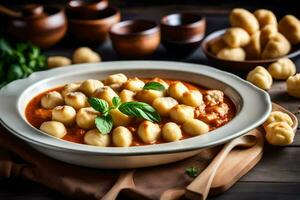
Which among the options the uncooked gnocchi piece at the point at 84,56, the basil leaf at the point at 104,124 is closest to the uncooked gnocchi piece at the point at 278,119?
the basil leaf at the point at 104,124

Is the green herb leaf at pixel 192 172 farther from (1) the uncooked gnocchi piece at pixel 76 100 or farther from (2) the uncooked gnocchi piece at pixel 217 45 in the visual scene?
(2) the uncooked gnocchi piece at pixel 217 45

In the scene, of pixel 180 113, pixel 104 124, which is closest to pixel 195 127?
pixel 180 113

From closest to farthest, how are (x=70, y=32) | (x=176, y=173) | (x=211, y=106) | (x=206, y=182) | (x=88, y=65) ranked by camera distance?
(x=206, y=182)
(x=176, y=173)
(x=211, y=106)
(x=88, y=65)
(x=70, y=32)

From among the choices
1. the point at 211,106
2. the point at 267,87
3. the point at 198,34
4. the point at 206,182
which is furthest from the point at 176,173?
the point at 198,34

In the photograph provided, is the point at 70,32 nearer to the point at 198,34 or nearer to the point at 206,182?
the point at 198,34

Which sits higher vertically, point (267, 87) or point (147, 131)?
point (147, 131)

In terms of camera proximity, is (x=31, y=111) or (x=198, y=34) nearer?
(x=31, y=111)
